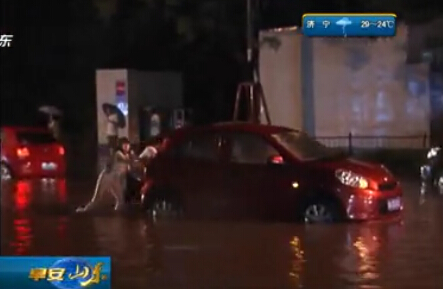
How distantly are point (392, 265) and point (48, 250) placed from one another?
3445mm

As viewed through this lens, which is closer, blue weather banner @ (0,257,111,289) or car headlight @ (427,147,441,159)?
blue weather banner @ (0,257,111,289)

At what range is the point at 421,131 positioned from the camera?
32.9 ft

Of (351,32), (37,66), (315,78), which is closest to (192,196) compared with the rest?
(315,78)

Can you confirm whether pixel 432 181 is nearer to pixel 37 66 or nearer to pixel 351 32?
pixel 351 32

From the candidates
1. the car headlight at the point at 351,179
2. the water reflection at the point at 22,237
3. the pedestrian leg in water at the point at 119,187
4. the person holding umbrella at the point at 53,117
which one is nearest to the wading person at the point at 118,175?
the pedestrian leg in water at the point at 119,187

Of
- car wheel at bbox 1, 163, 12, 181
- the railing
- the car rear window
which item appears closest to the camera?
the railing

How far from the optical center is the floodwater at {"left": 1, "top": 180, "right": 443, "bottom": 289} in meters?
8.86

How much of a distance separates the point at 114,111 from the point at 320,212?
2.75m

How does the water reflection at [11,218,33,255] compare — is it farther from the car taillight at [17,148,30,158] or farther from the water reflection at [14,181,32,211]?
the car taillight at [17,148,30,158]

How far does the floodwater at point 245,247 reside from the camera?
29.1 feet
